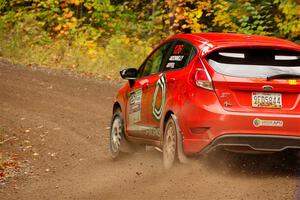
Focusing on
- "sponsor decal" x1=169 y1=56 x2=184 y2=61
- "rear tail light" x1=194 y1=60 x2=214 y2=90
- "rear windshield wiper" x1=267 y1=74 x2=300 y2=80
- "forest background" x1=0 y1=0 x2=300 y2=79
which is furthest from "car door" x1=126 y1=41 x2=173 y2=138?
"forest background" x1=0 y1=0 x2=300 y2=79

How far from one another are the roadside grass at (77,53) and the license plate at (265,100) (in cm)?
1267

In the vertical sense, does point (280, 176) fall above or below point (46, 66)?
above

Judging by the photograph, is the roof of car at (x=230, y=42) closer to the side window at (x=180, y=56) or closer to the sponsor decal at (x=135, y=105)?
the side window at (x=180, y=56)

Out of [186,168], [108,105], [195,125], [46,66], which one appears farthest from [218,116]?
[46,66]

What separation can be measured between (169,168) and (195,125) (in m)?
0.79

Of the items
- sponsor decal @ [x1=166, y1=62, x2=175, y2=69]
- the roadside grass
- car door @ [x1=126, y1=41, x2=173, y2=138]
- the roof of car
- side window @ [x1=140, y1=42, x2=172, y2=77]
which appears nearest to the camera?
the roof of car

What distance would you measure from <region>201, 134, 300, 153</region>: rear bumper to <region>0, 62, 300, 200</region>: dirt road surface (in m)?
0.39

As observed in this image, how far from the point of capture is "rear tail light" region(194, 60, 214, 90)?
7930 mm

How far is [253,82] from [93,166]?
3389 millimetres

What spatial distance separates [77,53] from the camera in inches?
890

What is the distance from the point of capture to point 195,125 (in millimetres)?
7938

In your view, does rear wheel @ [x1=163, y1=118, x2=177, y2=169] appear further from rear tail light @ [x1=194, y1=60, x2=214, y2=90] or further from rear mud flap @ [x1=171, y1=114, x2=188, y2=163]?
rear tail light @ [x1=194, y1=60, x2=214, y2=90]

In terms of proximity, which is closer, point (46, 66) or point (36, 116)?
point (36, 116)

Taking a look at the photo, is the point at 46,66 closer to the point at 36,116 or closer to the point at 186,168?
the point at 36,116
